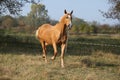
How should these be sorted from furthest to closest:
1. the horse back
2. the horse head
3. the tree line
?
the tree line
the horse back
the horse head

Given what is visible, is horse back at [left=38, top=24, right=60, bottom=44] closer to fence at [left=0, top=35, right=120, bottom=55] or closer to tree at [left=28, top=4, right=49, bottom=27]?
fence at [left=0, top=35, right=120, bottom=55]

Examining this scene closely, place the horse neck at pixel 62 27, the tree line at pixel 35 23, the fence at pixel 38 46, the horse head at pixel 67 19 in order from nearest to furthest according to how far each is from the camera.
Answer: the horse head at pixel 67 19 → the horse neck at pixel 62 27 → the fence at pixel 38 46 → the tree line at pixel 35 23

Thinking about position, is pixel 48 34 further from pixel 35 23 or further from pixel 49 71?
pixel 35 23

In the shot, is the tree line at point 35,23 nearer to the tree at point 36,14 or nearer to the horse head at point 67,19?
the tree at point 36,14

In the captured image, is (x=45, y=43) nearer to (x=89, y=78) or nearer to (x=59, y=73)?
(x=59, y=73)

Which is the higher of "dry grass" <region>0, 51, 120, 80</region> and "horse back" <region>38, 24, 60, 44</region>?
"horse back" <region>38, 24, 60, 44</region>

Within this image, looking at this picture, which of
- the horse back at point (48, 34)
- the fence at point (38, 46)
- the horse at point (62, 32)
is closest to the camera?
the horse at point (62, 32)

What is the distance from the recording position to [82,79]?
40.7 feet

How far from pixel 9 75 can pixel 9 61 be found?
3.36 meters

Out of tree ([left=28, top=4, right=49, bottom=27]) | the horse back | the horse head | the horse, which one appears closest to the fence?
the horse back

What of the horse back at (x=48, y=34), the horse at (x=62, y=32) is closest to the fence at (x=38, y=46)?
the horse back at (x=48, y=34)

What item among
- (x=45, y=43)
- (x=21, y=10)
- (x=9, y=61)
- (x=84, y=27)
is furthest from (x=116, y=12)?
(x=84, y=27)

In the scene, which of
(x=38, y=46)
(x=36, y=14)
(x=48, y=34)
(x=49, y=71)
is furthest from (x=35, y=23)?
(x=49, y=71)

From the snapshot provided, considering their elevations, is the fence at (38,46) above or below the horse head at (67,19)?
below
